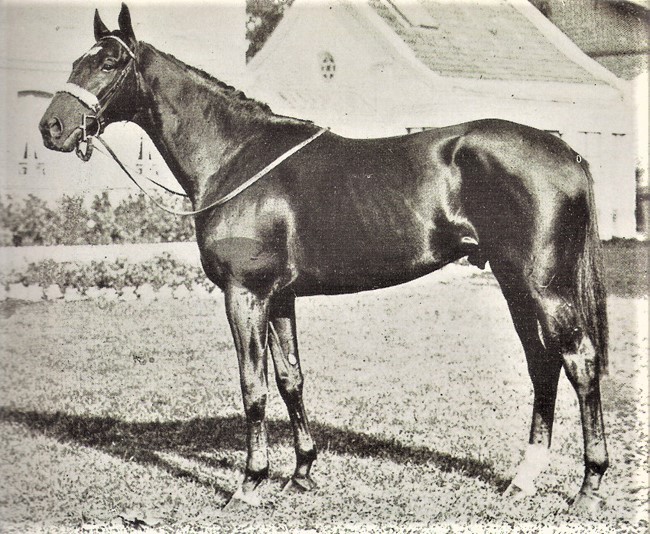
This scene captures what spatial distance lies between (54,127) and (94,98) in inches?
12.0

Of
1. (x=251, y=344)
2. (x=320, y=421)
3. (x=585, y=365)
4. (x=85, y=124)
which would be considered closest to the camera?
(x=585, y=365)

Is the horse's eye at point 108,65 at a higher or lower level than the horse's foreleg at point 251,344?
higher

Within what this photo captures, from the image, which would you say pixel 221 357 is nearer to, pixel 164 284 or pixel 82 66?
pixel 164 284

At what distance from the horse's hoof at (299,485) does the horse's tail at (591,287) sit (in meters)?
1.98

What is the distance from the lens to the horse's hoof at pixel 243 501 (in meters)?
4.61

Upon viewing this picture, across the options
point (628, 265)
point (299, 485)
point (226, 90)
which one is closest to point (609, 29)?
point (628, 265)

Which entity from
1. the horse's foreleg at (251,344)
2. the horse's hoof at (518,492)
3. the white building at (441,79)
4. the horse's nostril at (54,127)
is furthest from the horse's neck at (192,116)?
the horse's hoof at (518,492)

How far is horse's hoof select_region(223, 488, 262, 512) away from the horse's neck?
1.91 m

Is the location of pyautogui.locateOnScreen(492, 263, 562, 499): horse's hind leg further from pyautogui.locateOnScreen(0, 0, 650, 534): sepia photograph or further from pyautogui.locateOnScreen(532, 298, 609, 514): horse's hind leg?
pyautogui.locateOnScreen(532, 298, 609, 514): horse's hind leg

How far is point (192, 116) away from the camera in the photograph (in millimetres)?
4656

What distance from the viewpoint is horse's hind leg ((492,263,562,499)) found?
15.2ft

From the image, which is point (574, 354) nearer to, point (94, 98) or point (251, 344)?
point (251, 344)

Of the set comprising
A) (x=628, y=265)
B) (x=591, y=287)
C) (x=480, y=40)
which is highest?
(x=480, y=40)

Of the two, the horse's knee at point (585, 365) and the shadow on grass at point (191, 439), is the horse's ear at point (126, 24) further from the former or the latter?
the horse's knee at point (585, 365)
